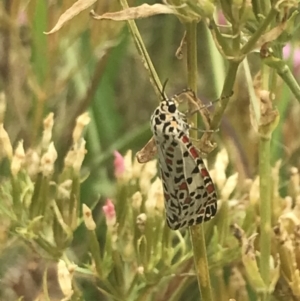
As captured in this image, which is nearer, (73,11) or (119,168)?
(73,11)

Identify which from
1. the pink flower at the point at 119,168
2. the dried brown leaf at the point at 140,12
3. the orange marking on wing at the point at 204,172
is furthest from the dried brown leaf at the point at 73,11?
the pink flower at the point at 119,168

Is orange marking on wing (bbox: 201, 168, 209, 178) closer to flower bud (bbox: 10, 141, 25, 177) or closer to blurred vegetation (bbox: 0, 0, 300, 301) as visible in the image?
blurred vegetation (bbox: 0, 0, 300, 301)

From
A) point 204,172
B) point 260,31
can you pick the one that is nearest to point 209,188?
point 204,172

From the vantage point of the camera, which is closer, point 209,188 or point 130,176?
point 209,188

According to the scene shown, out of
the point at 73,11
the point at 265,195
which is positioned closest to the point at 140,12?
the point at 73,11

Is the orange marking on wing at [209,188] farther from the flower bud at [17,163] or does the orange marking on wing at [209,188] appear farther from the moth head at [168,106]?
the flower bud at [17,163]

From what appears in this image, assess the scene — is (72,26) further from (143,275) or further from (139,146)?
(143,275)

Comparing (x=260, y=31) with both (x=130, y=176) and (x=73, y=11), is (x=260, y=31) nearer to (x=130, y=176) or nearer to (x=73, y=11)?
(x=73, y=11)

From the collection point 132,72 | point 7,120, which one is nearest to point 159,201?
point 7,120

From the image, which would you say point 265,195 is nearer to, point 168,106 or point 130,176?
point 168,106

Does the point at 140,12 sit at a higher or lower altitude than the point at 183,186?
higher
